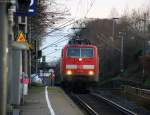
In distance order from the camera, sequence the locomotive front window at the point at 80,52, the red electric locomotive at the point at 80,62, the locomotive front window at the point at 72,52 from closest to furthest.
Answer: the red electric locomotive at the point at 80,62
the locomotive front window at the point at 80,52
the locomotive front window at the point at 72,52

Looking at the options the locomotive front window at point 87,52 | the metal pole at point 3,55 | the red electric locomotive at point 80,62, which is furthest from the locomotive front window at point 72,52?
the metal pole at point 3,55

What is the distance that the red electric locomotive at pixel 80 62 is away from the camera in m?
39.2

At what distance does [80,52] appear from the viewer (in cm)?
3941

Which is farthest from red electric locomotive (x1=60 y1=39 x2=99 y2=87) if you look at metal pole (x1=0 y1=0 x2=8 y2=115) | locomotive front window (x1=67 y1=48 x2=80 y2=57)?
metal pole (x1=0 y1=0 x2=8 y2=115)

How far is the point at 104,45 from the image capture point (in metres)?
95.1

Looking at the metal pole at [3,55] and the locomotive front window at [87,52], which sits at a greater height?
the locomotive front window at [87,52]

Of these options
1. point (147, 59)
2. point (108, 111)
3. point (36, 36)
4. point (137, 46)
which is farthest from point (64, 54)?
point (137, 46)

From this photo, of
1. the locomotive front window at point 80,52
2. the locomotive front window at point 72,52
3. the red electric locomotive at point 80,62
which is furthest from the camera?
the locomotive front window at point 72,52

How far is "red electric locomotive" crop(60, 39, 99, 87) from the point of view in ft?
128

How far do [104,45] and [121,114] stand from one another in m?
70.5

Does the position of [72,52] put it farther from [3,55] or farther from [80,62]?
[3,55]

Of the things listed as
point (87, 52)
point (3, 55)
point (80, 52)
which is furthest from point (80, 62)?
point (3, 55)

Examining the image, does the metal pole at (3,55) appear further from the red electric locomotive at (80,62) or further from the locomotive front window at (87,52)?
the locomotive front window at (87,52)

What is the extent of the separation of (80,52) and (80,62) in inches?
27.9
